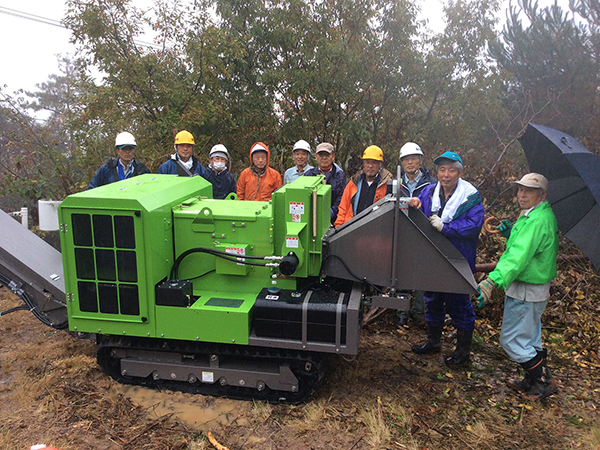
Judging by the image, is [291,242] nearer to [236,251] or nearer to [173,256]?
[236,251]

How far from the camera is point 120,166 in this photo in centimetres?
536

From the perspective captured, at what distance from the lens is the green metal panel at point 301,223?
365 cm

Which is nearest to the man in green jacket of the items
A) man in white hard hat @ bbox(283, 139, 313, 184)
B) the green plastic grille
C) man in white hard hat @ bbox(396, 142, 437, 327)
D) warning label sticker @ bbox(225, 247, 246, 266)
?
man in white hard hat @ bbox(396, 142, 437, 327)

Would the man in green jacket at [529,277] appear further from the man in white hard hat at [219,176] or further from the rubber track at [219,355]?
the man in white hard hat at [219,176]

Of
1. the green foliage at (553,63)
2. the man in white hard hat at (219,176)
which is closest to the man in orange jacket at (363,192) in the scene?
the man in white hard hat at (219,176)

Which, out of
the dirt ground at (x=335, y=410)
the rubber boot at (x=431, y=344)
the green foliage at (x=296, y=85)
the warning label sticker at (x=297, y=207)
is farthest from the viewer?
the green foliage at (x=296, y=85)

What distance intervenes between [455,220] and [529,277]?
764 millimetres

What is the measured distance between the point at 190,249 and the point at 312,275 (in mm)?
1094

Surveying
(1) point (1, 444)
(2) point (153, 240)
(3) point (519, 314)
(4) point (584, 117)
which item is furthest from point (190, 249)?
(4) point (584, 117)

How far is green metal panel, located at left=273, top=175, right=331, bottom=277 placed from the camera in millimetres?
3652

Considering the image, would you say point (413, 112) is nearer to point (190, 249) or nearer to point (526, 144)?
point (526, 144)

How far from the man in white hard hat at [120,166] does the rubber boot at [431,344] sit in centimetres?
387

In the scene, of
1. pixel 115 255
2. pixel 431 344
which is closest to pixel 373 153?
pixel 431 344

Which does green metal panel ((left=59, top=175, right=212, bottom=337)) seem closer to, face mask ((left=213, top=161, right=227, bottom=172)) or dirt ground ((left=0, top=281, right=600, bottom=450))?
dirt ground ((left=0, top=281, right=600, bottom=450))
